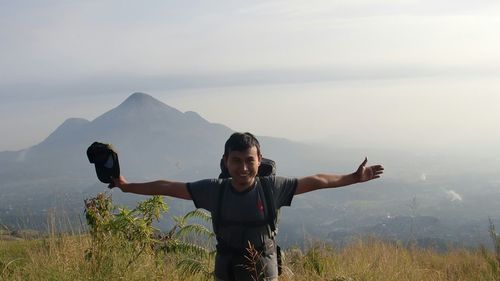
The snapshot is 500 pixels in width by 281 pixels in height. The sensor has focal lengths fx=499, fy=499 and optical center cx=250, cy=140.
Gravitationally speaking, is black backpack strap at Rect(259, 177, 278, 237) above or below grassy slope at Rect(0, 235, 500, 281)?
above

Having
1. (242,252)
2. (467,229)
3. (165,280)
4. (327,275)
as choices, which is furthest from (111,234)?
(467,229)

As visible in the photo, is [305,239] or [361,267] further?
[305,239]

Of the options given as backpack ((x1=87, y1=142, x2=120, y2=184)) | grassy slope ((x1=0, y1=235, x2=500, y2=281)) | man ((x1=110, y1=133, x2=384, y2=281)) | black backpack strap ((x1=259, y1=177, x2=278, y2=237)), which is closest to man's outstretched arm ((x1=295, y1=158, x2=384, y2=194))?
man ((x1=110, y1=133, x2=384, y2=281))

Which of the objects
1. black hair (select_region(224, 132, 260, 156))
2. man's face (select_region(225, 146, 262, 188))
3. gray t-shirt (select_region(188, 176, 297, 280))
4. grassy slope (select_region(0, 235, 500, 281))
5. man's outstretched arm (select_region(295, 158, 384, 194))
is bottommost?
grassy slope (select_region(0, 235, 500, 281))

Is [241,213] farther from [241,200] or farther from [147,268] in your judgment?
[147,268]

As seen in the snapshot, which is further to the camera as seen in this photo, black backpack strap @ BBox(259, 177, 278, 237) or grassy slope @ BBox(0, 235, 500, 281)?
grassy slope @ BBox(0, 235, 500, 281)

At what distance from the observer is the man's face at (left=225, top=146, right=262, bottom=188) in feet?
13.5

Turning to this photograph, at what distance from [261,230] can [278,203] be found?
276 millimetres

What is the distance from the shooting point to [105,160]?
4.21 metres

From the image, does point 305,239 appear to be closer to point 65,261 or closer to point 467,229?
point 65,261

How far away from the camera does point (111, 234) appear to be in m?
5.66

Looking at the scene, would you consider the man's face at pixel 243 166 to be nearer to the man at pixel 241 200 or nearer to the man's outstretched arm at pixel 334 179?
the man at pixel 241 200

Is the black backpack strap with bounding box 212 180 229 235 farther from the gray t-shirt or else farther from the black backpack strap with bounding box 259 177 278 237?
the black backpack strap with bounding box 259 177 278 237

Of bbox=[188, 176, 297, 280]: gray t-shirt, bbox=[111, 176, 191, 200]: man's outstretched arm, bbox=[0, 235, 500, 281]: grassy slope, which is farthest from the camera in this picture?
bbox=[0, 235, 500, 281]: grassy slope
